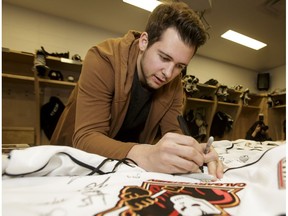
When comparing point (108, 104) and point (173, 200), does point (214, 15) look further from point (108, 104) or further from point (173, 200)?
point (173, 200)

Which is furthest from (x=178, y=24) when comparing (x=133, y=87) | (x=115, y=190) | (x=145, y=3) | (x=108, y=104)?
(x=145, y=3)

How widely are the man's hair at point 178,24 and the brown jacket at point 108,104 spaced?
0.10 m

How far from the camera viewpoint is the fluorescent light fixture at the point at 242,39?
312 centimetres

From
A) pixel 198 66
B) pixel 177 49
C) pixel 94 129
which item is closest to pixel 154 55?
pixel 177 49

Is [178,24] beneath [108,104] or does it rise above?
above

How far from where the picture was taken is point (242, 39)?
129 inches

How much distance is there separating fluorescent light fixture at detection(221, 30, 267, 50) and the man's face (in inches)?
100

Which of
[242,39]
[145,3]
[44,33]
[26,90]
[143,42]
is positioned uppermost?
[145,3]

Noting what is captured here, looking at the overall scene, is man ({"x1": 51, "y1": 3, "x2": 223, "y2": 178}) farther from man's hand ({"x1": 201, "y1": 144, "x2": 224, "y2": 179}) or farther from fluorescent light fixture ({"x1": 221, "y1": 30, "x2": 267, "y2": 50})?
fluorescent light fixture ({"x1": 221, "y1": 30, "x2": 267, "y2": 50})

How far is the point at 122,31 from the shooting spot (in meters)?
3.19

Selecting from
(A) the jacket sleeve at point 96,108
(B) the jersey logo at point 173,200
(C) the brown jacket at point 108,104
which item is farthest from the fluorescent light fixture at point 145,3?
(B) the jersey logo at point 173,200

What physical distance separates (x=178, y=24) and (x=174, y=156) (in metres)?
0.57

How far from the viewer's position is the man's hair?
0.84 m

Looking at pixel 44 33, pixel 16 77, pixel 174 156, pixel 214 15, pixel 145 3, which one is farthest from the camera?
pixel 44 33
